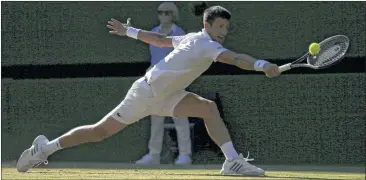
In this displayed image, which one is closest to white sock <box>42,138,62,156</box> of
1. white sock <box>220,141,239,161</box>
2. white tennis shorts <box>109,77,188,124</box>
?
white tennis shorts <box>109,77,188,124</box>

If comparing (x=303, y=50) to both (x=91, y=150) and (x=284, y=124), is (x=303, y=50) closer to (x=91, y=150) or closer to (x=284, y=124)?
(x=284, y=124)

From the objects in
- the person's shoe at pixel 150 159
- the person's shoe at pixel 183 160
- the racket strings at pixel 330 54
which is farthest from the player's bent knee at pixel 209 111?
the person's shoe at pixel 150 159

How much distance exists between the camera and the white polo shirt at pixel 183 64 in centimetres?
746

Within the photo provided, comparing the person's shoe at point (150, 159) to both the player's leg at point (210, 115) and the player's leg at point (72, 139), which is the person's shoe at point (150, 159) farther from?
the player's leg at point (210, 115)

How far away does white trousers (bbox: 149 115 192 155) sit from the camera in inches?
414

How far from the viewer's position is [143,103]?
7746 millimetres

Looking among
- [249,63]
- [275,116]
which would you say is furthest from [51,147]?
[275,116]

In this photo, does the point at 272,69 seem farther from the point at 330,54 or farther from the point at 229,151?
the point at 229,151

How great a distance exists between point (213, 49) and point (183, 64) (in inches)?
12.8

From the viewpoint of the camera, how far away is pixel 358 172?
884 cm

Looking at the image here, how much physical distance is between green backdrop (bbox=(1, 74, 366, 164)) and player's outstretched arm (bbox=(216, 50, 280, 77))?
3.75 metres

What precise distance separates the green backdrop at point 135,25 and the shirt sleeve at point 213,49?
3.15 m

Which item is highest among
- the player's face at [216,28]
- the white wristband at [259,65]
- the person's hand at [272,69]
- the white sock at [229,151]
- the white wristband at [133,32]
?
the white wristband at [133,32]

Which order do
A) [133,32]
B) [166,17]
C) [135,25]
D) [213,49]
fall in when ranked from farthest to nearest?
[135,25] → [166,17] → [133,32] → [213,49]
